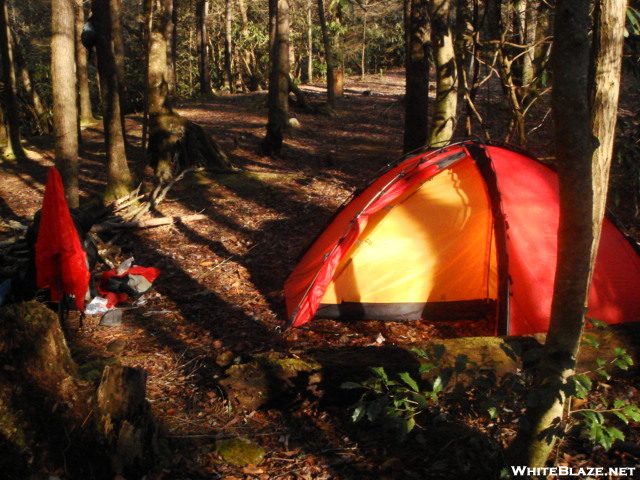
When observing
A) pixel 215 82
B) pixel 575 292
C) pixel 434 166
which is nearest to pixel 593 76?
pixel 575 292

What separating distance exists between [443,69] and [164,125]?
5.92 metres

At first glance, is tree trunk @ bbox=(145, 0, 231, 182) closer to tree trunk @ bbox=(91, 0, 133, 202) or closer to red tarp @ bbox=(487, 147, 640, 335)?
tree trunk @ bbox=(91, 0, 133, 202)

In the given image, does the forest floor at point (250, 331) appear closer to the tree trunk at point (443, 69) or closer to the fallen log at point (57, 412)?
the fallen log at point (57, 412)

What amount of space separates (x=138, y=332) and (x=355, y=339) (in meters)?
2.26

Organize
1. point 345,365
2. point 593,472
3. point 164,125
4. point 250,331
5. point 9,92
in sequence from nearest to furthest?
point 593,472
point 345,365
point 250,331
point 164,125
point 9,92

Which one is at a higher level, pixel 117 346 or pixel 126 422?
pixel 126 422

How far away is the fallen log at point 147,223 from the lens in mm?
8227

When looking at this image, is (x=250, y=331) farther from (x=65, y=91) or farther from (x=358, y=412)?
(x=65, y=91)

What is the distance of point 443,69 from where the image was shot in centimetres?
823

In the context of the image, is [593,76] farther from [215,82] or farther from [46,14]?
[215,82]

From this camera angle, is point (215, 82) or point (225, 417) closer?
point (225, 417)

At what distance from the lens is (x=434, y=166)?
5617 millimetres

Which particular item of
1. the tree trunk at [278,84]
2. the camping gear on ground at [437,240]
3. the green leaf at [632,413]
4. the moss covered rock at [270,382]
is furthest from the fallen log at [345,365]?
the tree trunk at [278,84]

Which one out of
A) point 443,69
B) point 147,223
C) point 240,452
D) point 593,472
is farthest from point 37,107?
point 593,472
